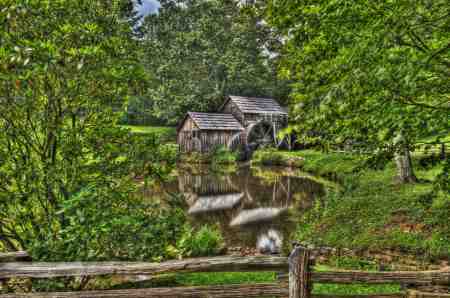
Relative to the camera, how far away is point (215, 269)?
3.74 metres

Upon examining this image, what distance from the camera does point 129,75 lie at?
479cm

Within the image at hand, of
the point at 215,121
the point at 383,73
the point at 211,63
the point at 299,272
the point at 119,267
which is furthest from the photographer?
the point at 211,63

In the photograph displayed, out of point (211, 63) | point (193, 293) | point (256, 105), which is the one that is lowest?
point (193, 293)

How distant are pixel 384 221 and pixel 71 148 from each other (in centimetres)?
740

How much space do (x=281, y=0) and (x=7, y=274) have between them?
631 centimetres

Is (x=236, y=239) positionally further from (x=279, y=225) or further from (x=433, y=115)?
(x=433, y=115)

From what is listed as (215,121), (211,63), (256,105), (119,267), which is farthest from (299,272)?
(211,63)

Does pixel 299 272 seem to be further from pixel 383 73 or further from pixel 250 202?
pixel 250 202

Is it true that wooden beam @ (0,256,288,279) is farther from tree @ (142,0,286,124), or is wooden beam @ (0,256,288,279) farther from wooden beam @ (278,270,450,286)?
tree @ (142,0,286,124)

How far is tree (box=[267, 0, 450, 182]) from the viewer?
295 centimetres

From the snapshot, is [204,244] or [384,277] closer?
[384,277]

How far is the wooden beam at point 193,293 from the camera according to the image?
3.65 metres

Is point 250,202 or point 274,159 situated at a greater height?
point 274,159

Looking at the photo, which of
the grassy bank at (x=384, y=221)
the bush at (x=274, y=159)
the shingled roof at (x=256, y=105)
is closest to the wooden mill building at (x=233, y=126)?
the shingled roof at (x=256, y=105)
